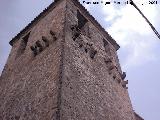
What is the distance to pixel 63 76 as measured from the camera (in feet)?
22.8

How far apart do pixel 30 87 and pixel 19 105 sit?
62cm

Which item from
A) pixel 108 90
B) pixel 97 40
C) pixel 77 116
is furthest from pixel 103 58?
pixel 77 116

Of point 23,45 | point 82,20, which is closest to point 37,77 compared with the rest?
point 23,45

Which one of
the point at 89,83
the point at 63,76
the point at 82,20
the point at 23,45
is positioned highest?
the point at 82,20

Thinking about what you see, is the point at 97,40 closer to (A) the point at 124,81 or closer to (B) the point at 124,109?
(A) the point at 124,81

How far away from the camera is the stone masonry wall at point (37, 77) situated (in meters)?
6.76

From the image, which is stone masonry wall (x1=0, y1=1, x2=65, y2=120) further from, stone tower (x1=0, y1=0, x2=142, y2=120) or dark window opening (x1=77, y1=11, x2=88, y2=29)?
dark window opening (x1=77, y1=11, x2=88, y2=29)

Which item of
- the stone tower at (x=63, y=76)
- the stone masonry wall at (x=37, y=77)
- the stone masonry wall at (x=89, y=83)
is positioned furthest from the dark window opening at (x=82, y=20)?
the stone masonry wall at (x=37, y=77)

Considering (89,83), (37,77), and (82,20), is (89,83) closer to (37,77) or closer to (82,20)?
(37,77)

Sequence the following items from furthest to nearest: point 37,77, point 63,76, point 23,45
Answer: point 23,45
point 37,77
point 63,76

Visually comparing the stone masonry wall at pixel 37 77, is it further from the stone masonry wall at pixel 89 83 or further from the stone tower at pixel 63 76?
the stone masonry wall at pixel 89 83

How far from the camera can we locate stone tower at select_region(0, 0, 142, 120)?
6730mm

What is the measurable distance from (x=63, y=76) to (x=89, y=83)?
1.34 meters

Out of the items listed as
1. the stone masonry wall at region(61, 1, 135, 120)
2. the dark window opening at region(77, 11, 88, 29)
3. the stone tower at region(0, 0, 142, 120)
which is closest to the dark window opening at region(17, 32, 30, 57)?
the stone tower at region(0, 0, 142, 120)
